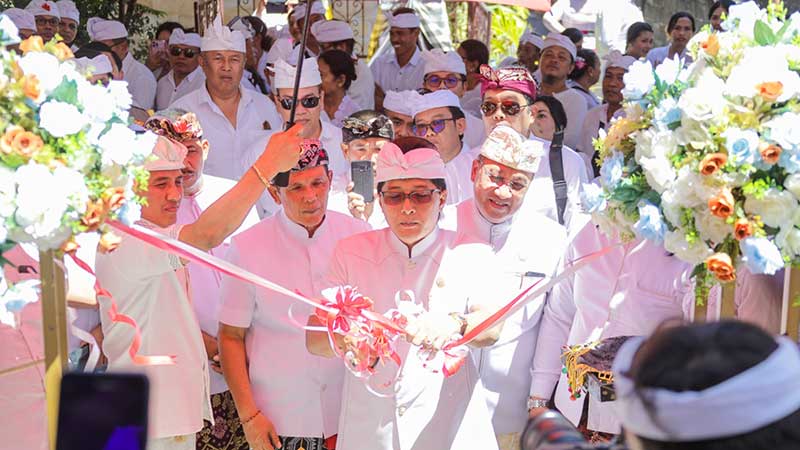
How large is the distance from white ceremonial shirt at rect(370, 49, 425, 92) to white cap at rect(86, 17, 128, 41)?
229 centimetres

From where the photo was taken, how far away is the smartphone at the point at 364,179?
17.8 feet

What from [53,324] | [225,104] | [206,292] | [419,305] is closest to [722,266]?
[419,305]

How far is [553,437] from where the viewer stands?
1907mm

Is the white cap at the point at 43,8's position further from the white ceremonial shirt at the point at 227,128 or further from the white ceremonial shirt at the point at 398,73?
the white ceremonial shirt at the point at 398,73

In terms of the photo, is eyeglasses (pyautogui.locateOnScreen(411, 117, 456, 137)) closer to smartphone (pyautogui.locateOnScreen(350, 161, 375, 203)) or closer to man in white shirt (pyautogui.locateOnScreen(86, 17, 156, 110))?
smartphone (pyautogui.locateOnScreen(350, 161, 375, 203))

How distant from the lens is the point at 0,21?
310 cm

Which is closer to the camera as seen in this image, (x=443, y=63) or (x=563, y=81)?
(x=443, y=63)

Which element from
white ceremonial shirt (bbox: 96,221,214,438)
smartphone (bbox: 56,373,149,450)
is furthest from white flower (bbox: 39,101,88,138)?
white ceremonial shirt (bbox: 96,221,214,438)

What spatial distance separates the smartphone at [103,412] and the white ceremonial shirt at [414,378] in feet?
5.53

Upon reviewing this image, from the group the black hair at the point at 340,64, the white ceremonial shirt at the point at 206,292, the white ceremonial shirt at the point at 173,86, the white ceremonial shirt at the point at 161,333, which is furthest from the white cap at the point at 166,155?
the white ceremonial shirt at the point at 173,86

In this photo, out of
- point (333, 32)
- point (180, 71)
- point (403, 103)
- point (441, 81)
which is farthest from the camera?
point (333, 32)

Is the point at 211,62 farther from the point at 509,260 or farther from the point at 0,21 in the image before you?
the point at 0,21

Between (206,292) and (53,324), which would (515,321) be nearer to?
(206,292)

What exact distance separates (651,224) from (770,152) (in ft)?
1.39
